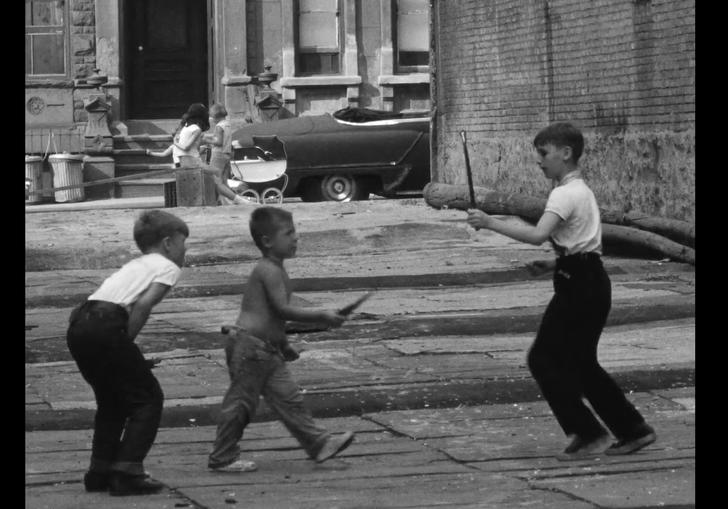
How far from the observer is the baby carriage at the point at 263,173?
23.2 metres

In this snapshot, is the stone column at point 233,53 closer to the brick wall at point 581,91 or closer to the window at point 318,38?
the window at point 318,38

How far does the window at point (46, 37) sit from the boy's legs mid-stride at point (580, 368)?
24.0m

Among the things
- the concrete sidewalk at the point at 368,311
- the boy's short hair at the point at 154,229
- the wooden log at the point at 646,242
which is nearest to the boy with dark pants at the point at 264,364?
the boy's short hair at the point at 154,229

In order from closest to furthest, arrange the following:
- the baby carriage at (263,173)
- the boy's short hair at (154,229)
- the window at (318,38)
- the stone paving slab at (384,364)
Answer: the boy's short hair at (154,229), the stone paving slab at (384,364), the baby carriage at (263,173), the window at (318,38)

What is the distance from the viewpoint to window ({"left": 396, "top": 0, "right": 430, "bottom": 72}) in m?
30.4

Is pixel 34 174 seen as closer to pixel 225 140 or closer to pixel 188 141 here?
pixel 188 141

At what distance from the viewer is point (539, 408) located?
29.0ft

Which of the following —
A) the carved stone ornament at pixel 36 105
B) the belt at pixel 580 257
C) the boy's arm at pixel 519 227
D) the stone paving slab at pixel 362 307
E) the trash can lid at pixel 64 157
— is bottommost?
the stone paving slab at pixel 362 307

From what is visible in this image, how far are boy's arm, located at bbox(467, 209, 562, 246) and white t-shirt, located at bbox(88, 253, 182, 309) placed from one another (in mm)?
1375

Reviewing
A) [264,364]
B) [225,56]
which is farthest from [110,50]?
[264,364]

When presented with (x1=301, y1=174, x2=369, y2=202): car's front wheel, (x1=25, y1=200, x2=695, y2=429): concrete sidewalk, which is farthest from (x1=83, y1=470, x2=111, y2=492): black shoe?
(x1=301, y1=174, x2=369, y2=202): car's front wheel

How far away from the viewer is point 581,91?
57.2ft

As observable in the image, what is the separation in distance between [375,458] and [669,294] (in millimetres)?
6019

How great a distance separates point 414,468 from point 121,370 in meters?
1.43
